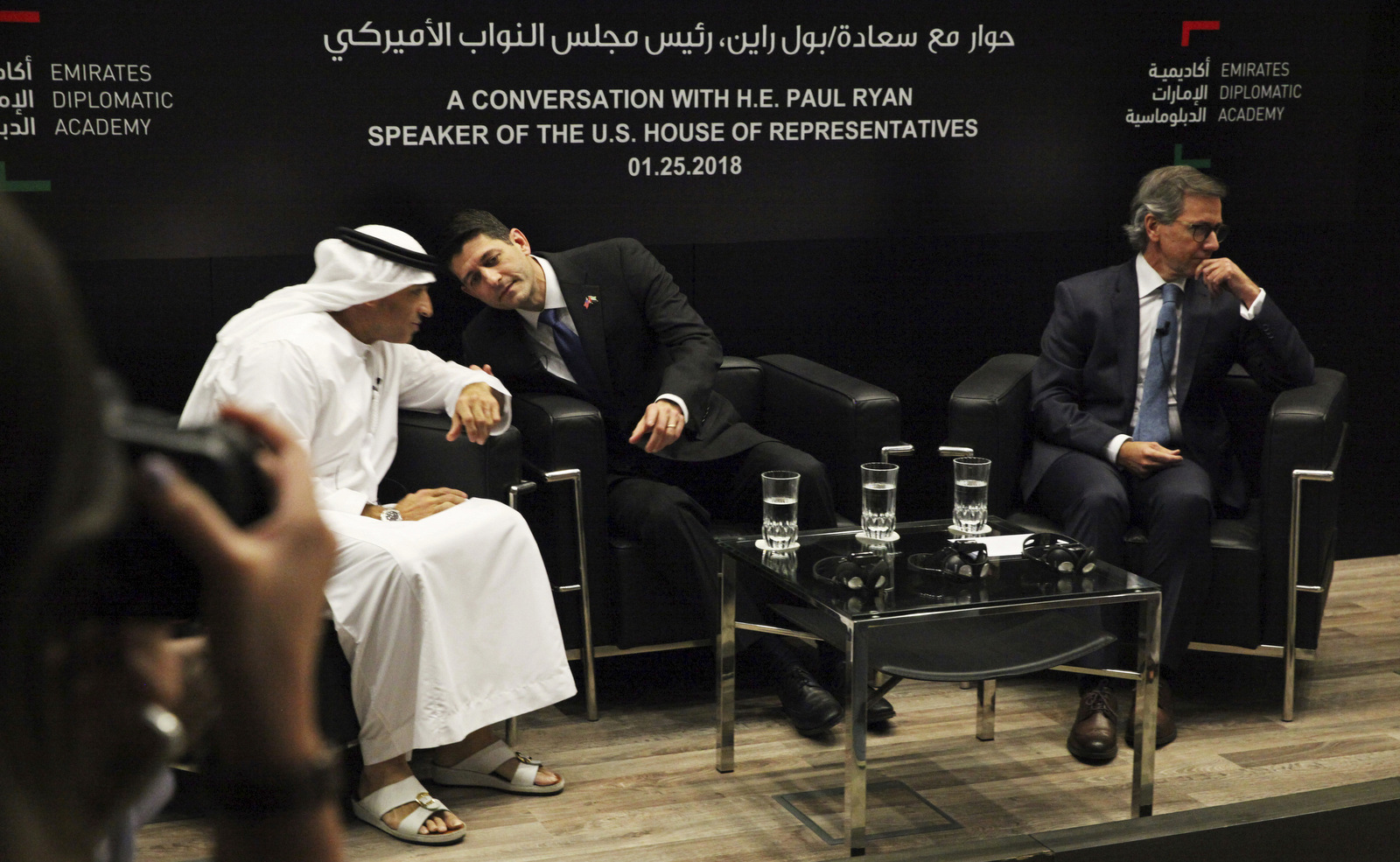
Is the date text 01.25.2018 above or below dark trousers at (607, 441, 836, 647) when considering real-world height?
above

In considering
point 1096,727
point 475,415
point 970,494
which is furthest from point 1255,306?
point 475,415

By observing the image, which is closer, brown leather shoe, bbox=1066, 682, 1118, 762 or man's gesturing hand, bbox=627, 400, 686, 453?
brown leather shoe, bbox=1066, 682, 1118, 762

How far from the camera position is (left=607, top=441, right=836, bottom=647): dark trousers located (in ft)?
12.0

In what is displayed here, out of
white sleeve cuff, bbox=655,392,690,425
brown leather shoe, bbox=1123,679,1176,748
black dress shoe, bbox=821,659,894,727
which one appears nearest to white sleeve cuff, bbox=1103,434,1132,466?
brown leather shoe, bbox=1123,679,1176,748

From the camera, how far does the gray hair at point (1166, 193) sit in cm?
402

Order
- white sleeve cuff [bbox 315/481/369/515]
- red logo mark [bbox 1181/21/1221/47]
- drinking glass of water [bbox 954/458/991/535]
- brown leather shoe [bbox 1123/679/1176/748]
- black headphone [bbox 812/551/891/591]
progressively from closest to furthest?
black headphone [bbox 812/551/891/591] < white sleeve cuff [bbox 315/481/369/515] < drinking glass of water [bbox 954/458/991/535] < brown leather shoe [bbox 1123/679/1176/748] < red logo mark [bbox 1181/21/1221/47]

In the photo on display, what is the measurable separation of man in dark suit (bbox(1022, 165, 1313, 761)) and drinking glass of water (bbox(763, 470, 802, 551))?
902mm

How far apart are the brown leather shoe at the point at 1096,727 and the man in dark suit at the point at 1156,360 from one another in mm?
256

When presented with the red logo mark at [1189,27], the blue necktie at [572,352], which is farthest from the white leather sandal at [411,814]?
the red logo mark at [1189,27]

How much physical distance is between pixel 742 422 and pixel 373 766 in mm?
1463

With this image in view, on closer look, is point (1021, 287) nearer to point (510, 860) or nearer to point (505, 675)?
point (505, 675)

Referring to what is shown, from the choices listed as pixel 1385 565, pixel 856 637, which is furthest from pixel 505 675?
pixel 1385 565

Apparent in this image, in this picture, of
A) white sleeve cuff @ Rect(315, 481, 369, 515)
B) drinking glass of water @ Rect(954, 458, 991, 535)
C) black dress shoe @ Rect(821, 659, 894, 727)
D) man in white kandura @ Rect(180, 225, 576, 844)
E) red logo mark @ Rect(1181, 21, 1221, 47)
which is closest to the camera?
man in white kandura @ Rect(180, 225, 576, 844)

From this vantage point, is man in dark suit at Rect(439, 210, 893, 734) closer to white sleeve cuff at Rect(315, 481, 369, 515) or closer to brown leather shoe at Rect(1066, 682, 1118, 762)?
brown leather shoe at Rect(1066, 682, 1118, 762)
